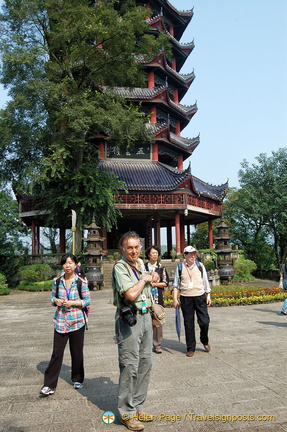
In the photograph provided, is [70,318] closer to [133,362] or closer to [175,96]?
[133,362]

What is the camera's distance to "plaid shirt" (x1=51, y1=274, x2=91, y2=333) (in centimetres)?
396

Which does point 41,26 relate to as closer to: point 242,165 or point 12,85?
point 12,85

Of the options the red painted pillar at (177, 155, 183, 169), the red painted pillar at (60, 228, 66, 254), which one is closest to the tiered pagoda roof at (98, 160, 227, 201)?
the red painted pillar at (177, 155, 183, 169)

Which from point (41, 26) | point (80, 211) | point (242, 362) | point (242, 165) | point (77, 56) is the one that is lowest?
point (242, 362)

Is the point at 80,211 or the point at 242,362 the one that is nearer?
the point at 242,362

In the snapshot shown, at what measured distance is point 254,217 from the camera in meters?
26.8

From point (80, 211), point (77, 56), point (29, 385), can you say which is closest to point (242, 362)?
point (29, 385)

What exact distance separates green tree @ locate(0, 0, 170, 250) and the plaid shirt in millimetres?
13437

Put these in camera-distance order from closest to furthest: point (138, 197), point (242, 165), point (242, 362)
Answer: point (242, 362) < point (138, 197) < point (242, 165)

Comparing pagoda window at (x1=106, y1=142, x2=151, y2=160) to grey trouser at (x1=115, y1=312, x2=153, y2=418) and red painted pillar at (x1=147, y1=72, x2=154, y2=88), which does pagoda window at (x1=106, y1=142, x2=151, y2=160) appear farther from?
grey trouser at (x1=115, y1=312, x2=153, y2=418)

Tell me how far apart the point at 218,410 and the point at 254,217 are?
24.9 metres

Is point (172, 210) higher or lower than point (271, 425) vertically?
higher

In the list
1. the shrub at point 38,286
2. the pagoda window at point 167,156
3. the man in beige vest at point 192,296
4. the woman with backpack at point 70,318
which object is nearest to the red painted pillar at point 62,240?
the shrub at point 38,286

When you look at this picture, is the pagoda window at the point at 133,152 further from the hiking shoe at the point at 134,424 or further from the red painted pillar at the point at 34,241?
the hiking shoe at the point at 134,424
